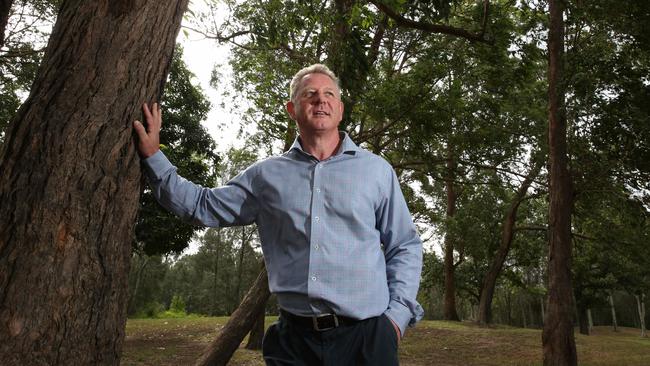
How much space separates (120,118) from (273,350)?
3.90 feet

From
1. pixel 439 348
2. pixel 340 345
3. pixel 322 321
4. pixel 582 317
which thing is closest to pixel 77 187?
pixel 322 321

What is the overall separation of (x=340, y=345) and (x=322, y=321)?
0.12 meters

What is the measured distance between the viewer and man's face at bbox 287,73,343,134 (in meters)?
2.65

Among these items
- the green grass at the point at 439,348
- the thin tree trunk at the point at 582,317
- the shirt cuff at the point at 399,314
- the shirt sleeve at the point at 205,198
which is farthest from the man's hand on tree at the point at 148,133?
the thin tree trunk at the point at 582,317

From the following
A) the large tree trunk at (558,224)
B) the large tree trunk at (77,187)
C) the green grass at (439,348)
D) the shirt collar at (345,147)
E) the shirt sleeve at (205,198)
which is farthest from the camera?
the green grass at (439,348)

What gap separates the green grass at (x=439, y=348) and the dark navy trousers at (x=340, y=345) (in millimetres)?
9627

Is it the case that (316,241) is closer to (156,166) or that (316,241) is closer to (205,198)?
(205,198)

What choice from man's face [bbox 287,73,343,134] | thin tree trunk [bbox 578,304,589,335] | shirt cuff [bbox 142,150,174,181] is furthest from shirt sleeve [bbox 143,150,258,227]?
thin tree trunk [bbox 578,304,589,335]

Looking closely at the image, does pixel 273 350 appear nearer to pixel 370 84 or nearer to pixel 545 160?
pixel 370 84

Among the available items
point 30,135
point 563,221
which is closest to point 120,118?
point 30,135

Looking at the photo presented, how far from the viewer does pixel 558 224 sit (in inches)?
439

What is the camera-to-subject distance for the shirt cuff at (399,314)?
239 centimetres

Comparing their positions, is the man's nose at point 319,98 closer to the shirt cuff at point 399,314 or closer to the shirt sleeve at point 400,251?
the shirt sleeve at point 400,251

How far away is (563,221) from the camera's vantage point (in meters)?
11.2
